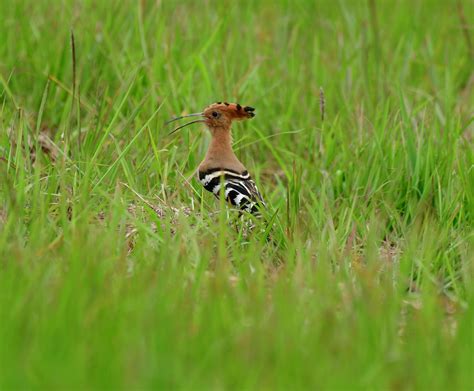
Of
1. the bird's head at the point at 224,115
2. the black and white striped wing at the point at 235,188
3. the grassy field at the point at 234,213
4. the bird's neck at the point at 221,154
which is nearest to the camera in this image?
the grassy field at the point at 234,213

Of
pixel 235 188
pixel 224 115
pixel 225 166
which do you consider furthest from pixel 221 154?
pixel 235 188

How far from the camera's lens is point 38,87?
611 centimetres

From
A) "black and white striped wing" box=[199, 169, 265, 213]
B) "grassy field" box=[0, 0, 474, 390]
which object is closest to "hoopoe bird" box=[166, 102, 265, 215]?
"black and white striped wing" box=[199, 169, 265, 213]

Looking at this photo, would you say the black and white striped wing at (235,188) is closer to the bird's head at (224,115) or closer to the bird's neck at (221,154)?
the bird's neck at (221,154)

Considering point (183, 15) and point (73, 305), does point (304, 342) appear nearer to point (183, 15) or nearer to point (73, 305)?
point (73, 305)

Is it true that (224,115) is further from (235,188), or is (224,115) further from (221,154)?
(235,188)

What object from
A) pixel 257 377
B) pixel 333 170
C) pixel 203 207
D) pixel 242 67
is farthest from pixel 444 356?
pixel 242 67

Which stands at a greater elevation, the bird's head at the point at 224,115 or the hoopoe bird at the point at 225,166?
the bird's head at the point at 224,115

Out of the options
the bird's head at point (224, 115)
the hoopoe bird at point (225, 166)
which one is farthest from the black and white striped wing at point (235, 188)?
the bird's head at point (224, 115)

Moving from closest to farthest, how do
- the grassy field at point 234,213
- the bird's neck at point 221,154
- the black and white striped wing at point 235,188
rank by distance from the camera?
1. the grassy field at point 234,213
2. the black and white striped wing at point 235,188
3. the bird's neck at point 221,154

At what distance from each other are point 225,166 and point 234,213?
0.59 meters

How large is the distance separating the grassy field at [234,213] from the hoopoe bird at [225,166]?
0.11 m

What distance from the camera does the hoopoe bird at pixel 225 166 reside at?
481 cm

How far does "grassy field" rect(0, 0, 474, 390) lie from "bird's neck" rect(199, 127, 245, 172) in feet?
0.50
